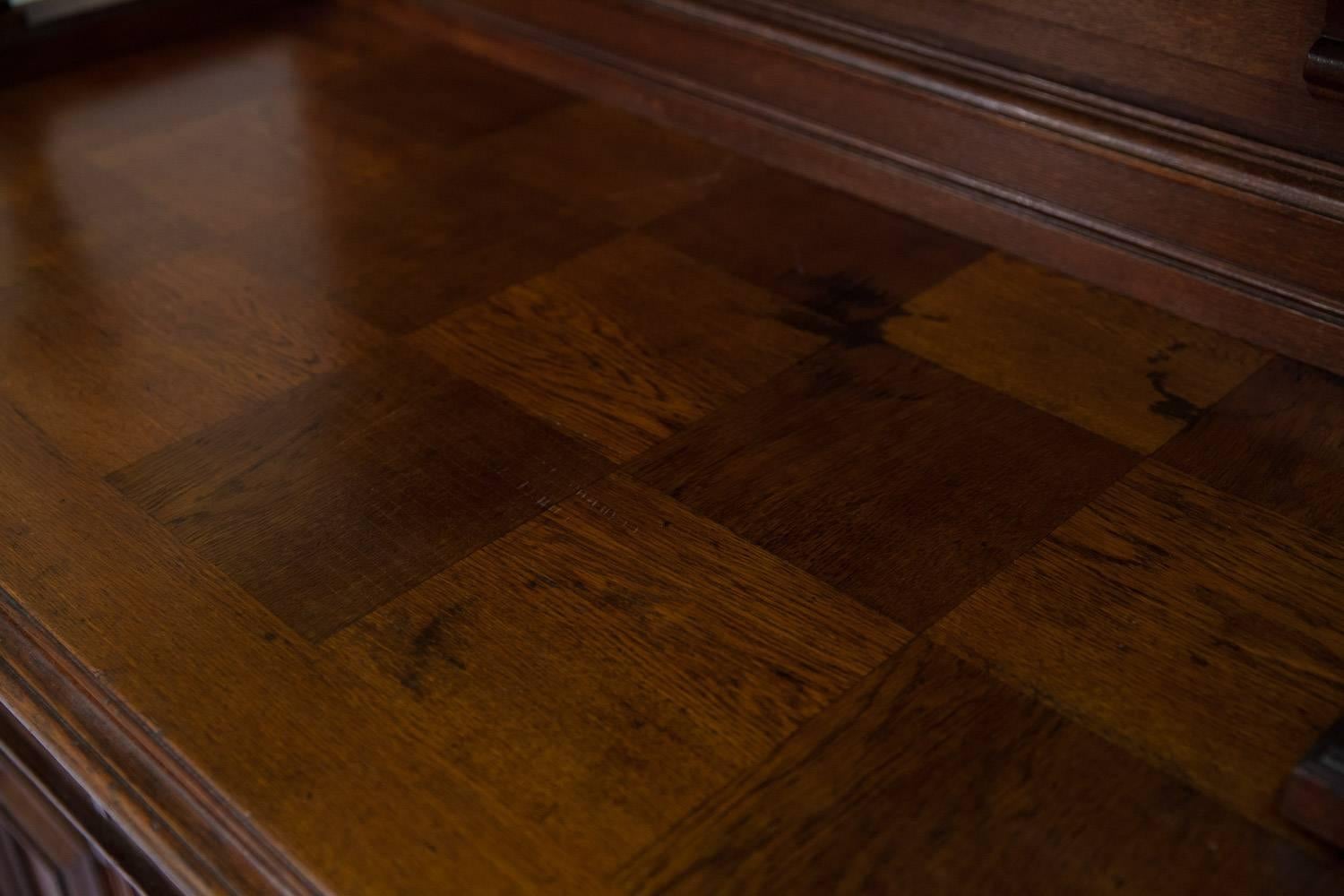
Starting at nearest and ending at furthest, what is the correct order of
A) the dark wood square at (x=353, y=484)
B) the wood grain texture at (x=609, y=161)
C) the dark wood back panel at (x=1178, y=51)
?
the dark wood square at (x=353, y=484), the dark wood back panel at (x=1178, y=51), the wood grain texture at (x=609, y=161)

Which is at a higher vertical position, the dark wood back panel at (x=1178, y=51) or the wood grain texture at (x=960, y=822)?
the dark wood back panel at (x=1178, y=51)

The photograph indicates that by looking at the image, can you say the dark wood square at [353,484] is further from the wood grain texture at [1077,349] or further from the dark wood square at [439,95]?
the dark wood square at [439,95]

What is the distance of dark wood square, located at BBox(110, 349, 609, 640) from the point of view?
2.31 feet

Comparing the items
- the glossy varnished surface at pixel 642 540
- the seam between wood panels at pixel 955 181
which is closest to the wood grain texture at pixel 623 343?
the glossy varnished surface at pixel 642 540

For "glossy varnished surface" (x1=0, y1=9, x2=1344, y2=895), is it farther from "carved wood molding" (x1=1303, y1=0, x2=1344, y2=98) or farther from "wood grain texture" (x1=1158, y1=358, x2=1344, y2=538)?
"carved wood molding" (x1=1303, y1=0, x2=1344, y2=98)

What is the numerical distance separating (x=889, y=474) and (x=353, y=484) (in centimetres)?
31

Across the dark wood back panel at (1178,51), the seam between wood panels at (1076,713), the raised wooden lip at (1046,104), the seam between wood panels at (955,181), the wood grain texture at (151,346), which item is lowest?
the wood grain texture at (151,346)

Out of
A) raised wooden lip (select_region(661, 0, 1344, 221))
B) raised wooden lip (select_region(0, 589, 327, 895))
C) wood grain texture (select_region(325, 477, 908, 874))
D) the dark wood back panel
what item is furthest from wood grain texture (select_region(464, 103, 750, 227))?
raised wooden lip (select_region(0, 589, 327, 895))

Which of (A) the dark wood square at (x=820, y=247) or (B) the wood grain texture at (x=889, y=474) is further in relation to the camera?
(A) the dark wood square at (x=820, y=247)

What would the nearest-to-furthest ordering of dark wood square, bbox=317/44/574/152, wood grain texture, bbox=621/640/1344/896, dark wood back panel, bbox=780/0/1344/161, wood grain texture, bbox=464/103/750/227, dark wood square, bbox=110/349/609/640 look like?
1. wood grain texture, bbox=621/640/1344/896
2. dark wood square, bbox=110/349/609/640
3. dark wood back panel, bbox=780/0/1344/161
4. wood grain texture, bbox=464/103/750/227
5. dark wood square, bbox=317/44/574/152

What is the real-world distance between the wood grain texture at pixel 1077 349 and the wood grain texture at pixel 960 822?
0.28m

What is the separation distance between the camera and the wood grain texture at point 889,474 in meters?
0.71

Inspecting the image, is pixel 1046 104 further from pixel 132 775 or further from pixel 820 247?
pixel 132 775

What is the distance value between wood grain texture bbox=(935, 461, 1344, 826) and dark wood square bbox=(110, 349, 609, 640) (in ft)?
0.87
